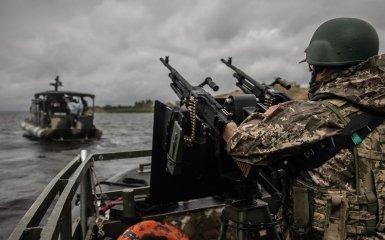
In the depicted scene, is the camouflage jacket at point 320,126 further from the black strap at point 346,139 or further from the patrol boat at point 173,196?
the patrol boat at point 173,196

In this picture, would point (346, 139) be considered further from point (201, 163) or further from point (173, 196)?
point (173, 196)

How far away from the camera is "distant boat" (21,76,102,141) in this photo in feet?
89.0

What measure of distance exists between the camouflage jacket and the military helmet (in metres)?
0.13

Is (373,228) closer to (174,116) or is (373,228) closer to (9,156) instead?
(174,116)

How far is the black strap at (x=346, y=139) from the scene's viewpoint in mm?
2135

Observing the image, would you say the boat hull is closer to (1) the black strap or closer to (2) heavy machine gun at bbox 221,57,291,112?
(2) heavy machine gun at bbox 221,57,291,112

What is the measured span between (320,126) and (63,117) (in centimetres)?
2692

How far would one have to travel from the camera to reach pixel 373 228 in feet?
7.29

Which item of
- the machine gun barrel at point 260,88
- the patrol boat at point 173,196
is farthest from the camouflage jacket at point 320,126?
the machine gun barrel at point 260,88

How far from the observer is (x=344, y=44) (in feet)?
7.80

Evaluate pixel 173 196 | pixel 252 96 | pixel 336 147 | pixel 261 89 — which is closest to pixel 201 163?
pixel 173 196

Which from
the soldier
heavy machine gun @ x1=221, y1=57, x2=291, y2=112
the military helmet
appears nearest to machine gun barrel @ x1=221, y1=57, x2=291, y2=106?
heavy machine gun @ x1=221, y1=57, x2=291, y2=112

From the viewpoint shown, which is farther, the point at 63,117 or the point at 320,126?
the point at 63,117

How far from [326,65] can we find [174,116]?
144 cm
